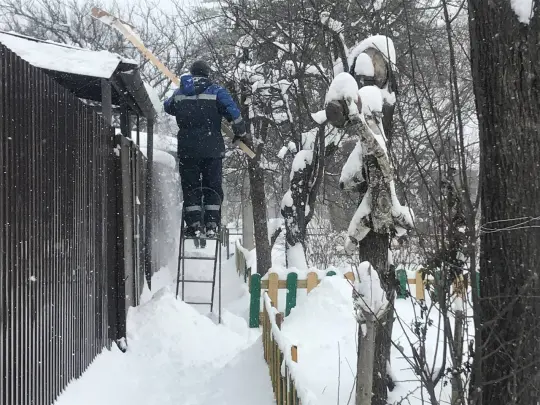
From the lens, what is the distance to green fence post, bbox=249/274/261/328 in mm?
9328

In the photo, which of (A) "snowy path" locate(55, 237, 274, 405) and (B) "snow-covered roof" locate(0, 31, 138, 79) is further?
(B) "snow-covered roof" locate(0, 31, 138, 79)

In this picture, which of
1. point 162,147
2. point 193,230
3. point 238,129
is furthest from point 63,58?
point 162,147

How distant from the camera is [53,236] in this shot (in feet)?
13.4

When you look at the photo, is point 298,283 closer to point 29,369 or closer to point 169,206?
point 29,369

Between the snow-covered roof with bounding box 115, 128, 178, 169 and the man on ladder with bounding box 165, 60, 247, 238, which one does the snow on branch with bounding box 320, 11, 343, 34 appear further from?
the snow-covered roof with bounding box 115, 128, 178, 169

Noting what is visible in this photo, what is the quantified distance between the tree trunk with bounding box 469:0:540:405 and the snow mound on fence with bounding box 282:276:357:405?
209 cm

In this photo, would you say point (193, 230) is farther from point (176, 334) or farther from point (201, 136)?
point (176, 334)

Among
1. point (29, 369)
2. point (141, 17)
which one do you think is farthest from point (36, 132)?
point (141, 17)

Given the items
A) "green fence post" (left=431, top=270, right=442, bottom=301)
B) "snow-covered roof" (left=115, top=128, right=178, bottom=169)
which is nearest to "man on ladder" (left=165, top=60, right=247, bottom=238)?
"snow-covered roof" (left=115, top=128, right=178, bottom=169)

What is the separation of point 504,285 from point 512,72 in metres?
1.10

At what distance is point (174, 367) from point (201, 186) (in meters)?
3.11

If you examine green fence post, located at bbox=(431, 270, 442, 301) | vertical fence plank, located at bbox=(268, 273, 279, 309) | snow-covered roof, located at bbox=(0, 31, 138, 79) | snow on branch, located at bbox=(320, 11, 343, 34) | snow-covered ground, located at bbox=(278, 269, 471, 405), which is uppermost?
snow on branch, located at bbox=(320, 11, 343, 34)

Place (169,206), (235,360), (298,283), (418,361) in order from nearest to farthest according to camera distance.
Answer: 1. (418,361)
2. (235,360)
3. (298,283)
4. (169,206)

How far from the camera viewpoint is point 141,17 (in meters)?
25.9
